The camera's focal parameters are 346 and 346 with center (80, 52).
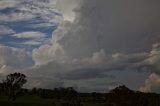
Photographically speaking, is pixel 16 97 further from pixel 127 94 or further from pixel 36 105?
pixel 127 94

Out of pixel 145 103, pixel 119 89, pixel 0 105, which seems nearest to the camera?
pixel 0 105

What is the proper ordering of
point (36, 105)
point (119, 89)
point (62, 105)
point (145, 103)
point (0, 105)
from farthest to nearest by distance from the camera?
point (145, 103)
point (62, 105)
point (119, 89)
point (36, 105)
point (0, 105)

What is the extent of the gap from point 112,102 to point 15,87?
51161 millimetres

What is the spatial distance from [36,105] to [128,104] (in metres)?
43.3

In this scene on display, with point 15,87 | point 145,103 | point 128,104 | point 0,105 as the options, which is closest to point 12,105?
point 0,105

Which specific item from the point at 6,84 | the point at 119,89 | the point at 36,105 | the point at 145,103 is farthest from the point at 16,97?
the point at 145,103

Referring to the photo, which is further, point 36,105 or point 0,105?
point 36,105

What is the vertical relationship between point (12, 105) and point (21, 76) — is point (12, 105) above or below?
below

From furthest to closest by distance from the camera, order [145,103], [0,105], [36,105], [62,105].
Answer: [145,103] < [62,105] < [36,105] < [0,105]

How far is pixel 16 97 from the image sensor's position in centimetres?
18575

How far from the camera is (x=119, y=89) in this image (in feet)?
521

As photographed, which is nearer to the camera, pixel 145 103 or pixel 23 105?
pixel 23 105

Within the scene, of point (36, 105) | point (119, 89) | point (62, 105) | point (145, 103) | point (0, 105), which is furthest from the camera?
point (145, 103)

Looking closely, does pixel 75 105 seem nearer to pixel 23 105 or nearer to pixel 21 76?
pixel 21 76
